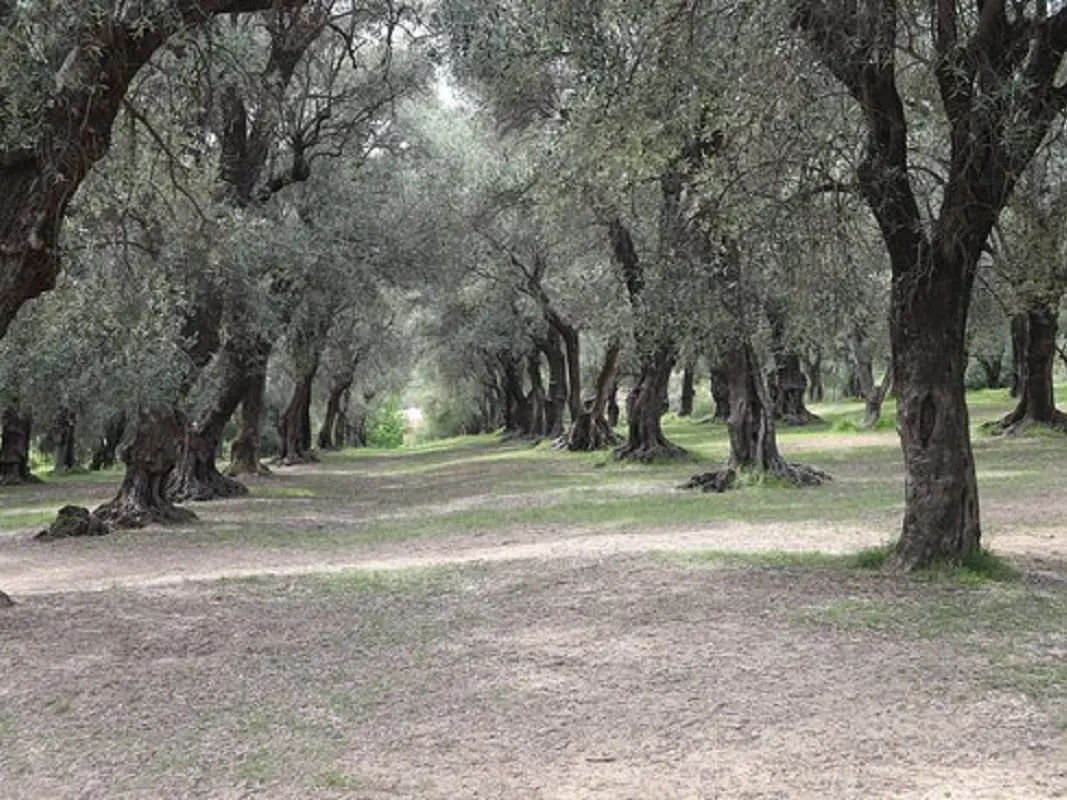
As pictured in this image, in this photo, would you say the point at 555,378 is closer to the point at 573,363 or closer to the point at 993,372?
the point at 573,363

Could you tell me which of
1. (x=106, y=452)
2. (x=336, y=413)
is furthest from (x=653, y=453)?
(x=336, y=413)

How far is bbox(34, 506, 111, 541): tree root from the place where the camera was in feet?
53.8

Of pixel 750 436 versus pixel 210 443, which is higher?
pixel 210 443

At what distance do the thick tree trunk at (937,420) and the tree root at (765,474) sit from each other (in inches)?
414

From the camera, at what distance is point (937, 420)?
8.81m

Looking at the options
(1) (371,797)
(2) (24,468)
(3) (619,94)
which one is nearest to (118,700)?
(1) (371,797)

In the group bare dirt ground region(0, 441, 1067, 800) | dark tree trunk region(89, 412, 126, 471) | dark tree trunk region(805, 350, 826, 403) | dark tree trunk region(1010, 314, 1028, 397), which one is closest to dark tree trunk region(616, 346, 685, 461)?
dark tree trunk region(1010, 314, 1028, 397)

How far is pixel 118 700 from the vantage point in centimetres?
622

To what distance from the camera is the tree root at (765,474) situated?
1956 centimetres

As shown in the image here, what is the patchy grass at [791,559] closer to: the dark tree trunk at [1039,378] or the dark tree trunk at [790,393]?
the dark tree trunk at [1039,378]

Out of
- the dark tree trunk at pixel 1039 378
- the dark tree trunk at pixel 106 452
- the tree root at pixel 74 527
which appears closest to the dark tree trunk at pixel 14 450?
the dark tree trunk at pixel 106 452

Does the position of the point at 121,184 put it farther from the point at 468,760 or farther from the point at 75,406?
the point at 75,406

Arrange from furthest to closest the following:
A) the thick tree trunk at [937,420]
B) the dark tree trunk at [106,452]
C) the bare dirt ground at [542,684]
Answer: the dark tree trunk at [106,452] → the thick tree trunk at [937,420] → the bare dirt ground at [542,684]

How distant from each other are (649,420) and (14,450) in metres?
18.8
